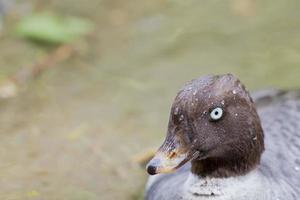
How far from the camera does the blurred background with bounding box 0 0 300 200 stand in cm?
538

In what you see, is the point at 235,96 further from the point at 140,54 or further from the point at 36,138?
the point at 140,54

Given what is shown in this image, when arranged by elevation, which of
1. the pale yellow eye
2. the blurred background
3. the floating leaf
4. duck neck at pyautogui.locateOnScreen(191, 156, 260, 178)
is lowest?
duck neck at pyautogui.locateOnScreen(191, 156, 260, 178)

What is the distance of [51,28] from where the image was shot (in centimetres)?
686

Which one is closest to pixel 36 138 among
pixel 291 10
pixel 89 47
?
pixel 89 47

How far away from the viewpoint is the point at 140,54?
6.73m

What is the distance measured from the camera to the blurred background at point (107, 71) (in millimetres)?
5383

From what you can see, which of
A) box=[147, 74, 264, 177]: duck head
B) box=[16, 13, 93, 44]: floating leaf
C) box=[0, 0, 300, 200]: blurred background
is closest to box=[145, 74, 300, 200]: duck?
box=[147, 74, 264, 177]: duck head

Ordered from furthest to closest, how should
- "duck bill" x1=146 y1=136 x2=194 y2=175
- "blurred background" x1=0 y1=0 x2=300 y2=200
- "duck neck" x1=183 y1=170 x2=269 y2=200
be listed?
"blurred background" x1=0 y1=0 x2=300 y2=200, "duck neck" x1=183 y1=170 x2=269 y2=200, "duck bill" x1=146 y1=136 x2=194 y2=175

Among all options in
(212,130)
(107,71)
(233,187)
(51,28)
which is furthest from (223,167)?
(51,28)

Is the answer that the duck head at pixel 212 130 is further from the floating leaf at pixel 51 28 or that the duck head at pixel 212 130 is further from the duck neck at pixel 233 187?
the floating leaf at pixel 51 28

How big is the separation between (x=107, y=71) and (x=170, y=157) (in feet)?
8.26

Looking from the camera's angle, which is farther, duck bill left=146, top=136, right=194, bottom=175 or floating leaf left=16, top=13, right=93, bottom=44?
floating leaf left=16, top=13, right=93, bottom=44

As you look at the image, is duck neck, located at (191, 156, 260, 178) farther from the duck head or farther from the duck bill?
the duck bill

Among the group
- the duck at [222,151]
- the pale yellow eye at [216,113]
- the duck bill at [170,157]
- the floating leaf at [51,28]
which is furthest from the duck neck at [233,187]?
the floating leaf at [51,28]
